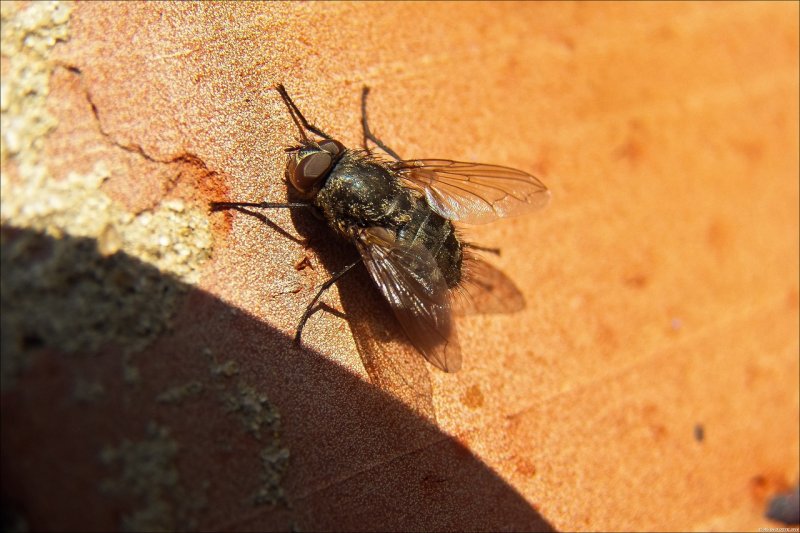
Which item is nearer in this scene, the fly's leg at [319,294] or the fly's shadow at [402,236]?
the fly's leg at [319,294]

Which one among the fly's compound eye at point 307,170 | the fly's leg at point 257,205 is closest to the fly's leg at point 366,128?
the fly's compound eye at point 307,170

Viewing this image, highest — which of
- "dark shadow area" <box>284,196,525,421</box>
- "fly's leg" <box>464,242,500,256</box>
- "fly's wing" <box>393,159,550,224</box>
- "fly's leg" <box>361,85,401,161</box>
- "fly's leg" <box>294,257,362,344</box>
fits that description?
"fly's leg" <box>361,85,401,161</box>

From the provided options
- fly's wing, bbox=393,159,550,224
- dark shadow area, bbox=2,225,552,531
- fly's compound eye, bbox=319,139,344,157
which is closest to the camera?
dark shadow area, bbox=2,225,552,531

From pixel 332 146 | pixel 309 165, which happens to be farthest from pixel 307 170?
pixel 332 146

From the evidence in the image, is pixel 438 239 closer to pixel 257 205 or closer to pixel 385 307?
pixel 385 307

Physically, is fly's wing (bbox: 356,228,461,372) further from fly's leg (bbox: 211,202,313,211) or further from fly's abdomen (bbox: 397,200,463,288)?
fly's leg (bbox: 211,202,313,211)

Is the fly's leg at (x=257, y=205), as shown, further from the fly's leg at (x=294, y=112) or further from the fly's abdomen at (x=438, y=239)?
the fly's abdomen at (x=438, y=239)

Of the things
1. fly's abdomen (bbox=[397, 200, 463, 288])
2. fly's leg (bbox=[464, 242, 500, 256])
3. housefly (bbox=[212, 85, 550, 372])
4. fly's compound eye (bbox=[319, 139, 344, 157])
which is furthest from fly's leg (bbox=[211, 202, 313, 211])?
fly's leg (bbox=[464, 242, 500, 256])
